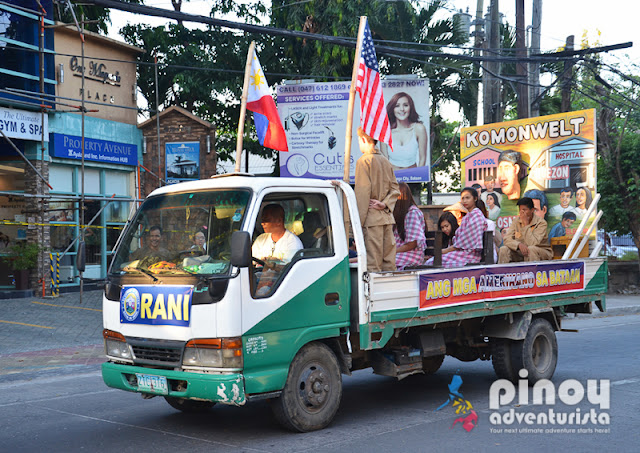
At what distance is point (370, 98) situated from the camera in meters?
8.12

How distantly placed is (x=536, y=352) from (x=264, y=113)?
428 centimetres

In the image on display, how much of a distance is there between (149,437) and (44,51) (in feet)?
47.7

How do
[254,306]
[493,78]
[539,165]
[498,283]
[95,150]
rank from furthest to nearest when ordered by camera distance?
[95,150] < [493,78] < [539,165] < [498,283] < [254,306]

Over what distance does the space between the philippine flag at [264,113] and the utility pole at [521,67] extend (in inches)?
370

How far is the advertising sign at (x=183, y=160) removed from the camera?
22.2 metres

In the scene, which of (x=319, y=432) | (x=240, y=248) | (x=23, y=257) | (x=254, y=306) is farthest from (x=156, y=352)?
(x=23, y=257)

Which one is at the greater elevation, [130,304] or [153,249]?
[153,249]

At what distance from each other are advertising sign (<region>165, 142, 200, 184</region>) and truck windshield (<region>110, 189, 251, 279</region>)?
16.0 metres

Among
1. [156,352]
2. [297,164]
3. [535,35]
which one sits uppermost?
[535,35]

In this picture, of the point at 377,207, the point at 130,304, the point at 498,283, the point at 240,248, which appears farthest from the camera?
the point at 498,283

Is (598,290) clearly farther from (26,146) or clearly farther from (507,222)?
(26,146)

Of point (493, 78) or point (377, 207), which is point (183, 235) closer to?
→ point (377, 207)

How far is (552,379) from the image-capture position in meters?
8.83
